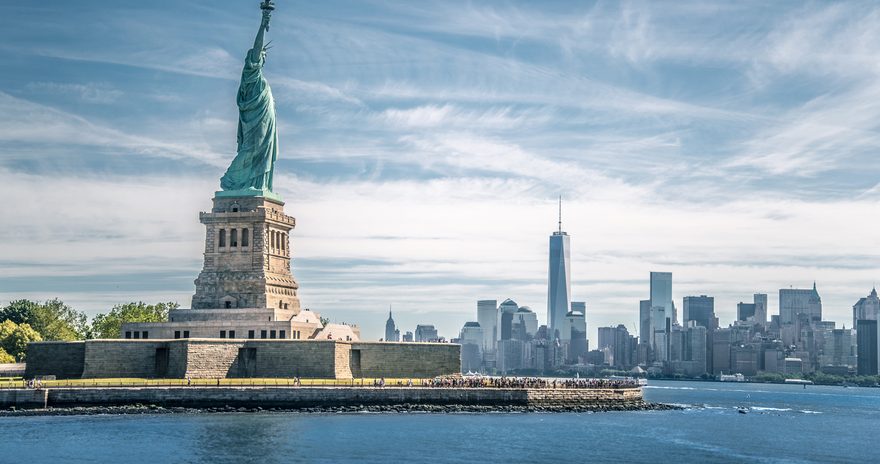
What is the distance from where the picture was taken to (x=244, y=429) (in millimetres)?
82812

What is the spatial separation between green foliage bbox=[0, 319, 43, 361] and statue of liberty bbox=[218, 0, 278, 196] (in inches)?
1326

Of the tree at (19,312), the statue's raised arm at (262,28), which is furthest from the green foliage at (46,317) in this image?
the statue's raised arm at (262,28)

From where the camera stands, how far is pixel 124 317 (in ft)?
449

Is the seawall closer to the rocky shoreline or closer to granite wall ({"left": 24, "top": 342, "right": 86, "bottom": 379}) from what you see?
the rocky shoreline

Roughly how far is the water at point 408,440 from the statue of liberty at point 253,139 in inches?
1151

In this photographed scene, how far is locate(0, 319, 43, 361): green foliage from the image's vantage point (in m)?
134

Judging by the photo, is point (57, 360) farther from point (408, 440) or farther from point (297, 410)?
point (408, 440)

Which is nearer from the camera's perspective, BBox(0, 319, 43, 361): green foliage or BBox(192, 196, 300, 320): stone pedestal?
BBox(192, 196, 300, 320): stone pedestal

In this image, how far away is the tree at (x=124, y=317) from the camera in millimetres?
134125

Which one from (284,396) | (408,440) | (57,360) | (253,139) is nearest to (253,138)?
(253,139)

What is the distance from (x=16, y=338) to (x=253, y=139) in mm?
39117

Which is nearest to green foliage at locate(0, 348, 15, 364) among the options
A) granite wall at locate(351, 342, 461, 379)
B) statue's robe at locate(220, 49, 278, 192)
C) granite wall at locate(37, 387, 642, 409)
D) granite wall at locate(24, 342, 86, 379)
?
granite wall at locate(24, 342, 86, 379)

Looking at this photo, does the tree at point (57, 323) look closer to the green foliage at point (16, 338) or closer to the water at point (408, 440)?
the green foliage at point (16, 338)

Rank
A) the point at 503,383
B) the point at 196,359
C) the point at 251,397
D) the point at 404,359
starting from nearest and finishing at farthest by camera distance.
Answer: the point at 251,397 < the point at 196,359 < the point at 404,359 < the point at 503,383
